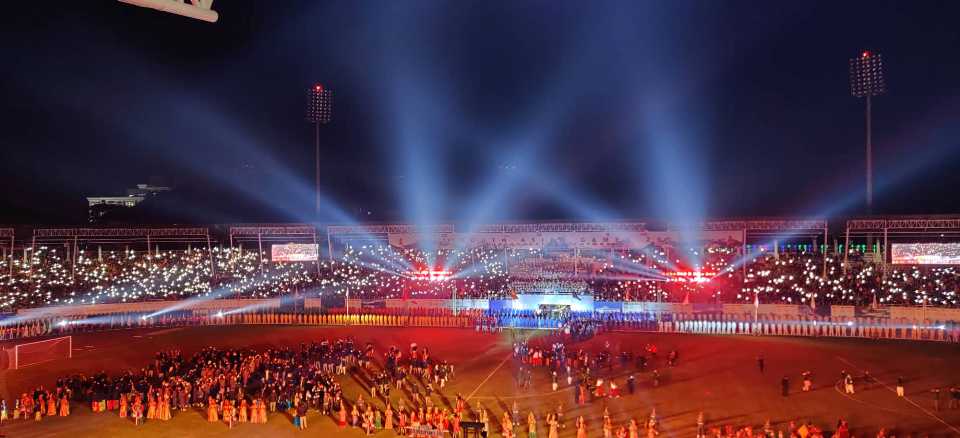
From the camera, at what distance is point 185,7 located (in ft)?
19.4

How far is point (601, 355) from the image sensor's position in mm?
27922

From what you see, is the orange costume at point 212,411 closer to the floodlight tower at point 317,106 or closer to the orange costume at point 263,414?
the orange costume at point 263,414

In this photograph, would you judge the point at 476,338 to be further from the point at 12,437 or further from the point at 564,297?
the point at 12,437

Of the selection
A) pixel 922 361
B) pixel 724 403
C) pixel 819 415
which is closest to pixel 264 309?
pixel 724 403

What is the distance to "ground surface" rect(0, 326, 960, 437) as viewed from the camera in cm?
2095

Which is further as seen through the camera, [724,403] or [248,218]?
[248,218]

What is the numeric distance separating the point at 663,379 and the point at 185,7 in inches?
941

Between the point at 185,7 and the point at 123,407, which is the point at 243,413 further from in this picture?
the point at 185,7

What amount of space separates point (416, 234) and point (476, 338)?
39.8ft

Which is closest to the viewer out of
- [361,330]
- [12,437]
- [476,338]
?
[12,437]

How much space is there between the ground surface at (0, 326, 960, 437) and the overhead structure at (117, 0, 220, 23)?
1671 centimetres

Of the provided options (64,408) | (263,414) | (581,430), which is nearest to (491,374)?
(581,430)

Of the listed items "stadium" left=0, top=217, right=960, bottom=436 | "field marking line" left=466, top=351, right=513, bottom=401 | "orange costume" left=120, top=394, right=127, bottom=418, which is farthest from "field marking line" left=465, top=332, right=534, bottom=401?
"orange costume" left=120, top=394, right=127, bottom=418

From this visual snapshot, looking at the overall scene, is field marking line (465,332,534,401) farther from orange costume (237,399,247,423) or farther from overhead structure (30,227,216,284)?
overhead structure (30,227,216,284)
